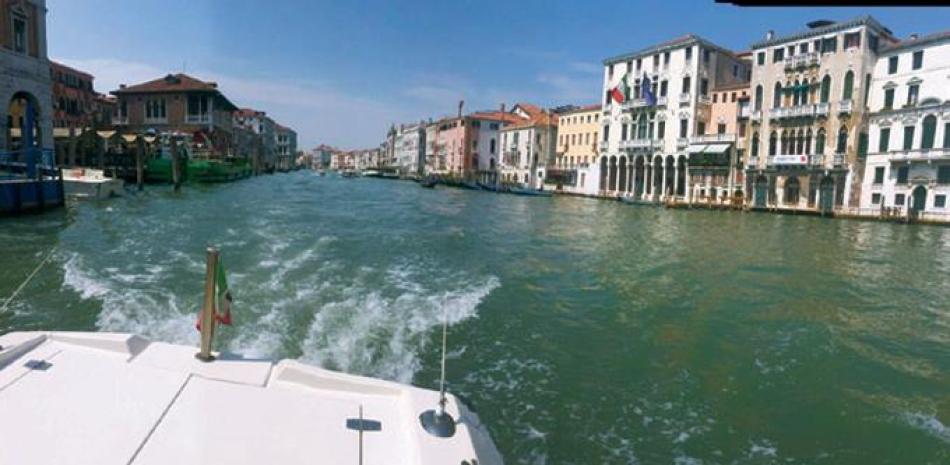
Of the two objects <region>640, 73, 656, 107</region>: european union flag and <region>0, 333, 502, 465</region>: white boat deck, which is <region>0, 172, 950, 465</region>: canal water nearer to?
<region>0, 333, 502, 465</region>: white boat deck

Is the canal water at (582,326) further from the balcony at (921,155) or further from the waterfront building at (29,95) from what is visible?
the balcony at (921,155)

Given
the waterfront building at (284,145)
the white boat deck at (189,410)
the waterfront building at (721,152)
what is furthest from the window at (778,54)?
the waterfront building at (284,145)

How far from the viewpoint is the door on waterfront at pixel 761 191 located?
4241cm

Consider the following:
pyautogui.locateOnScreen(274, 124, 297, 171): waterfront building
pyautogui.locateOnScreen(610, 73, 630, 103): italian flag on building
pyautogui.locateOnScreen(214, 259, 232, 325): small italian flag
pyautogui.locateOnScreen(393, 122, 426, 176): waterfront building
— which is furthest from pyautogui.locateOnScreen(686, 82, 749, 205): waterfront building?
pyautogui.locateOnScreen(274, 124, 297, 171): waterfront building

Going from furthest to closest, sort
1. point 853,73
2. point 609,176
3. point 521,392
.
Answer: point 609,176 → point 853,73 → point 521,392

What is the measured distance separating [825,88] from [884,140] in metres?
5.48

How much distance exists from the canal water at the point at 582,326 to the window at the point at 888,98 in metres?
26.4

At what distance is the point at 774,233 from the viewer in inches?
933

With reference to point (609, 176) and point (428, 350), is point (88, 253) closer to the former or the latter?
point (428, 350)

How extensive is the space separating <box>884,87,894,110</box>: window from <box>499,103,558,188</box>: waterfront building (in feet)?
111

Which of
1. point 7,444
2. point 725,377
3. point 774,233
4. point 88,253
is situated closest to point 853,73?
point 774,233

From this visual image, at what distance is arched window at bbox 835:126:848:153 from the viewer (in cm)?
3812

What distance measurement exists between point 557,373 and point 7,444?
4.47 m

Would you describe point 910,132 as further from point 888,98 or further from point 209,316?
point 209,316
